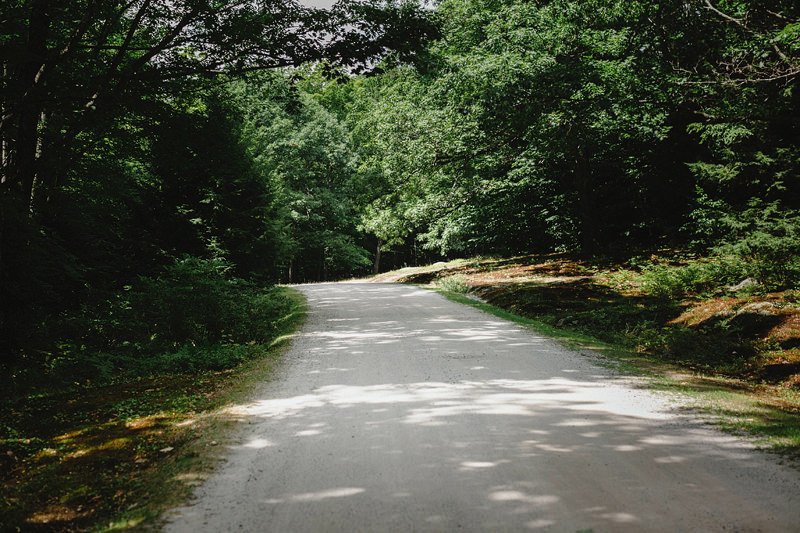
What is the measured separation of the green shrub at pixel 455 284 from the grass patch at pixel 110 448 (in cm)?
1205

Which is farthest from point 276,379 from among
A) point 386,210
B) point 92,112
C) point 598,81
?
point 386,210

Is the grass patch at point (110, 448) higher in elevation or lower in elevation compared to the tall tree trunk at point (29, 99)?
lower

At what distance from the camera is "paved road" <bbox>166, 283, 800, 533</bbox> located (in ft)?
10.5

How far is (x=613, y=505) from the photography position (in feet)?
10.9

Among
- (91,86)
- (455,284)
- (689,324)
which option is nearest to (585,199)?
(455,284)

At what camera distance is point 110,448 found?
14.8ft

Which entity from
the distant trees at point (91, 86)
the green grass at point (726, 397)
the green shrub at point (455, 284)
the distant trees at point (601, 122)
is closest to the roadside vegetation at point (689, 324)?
the green grass at point (726, 397)

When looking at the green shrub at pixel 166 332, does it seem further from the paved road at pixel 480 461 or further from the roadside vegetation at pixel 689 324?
the roadside vegetation at pixel 689 324

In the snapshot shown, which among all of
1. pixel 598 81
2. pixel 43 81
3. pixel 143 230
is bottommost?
pixel 143 230

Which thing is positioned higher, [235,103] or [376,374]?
[235,103]

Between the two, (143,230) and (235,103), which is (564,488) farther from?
(143,230)

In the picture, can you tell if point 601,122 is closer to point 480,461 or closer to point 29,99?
point 480,461

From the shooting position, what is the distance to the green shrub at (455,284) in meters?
18.6

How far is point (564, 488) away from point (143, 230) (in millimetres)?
14789
